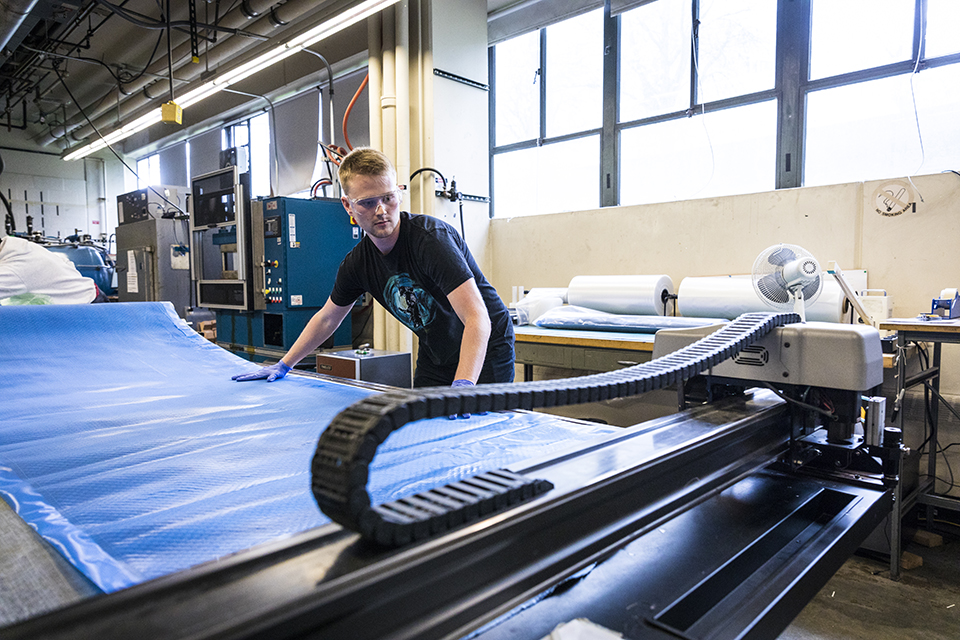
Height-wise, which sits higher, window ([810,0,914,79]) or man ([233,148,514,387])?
window ([810,0,914,79])

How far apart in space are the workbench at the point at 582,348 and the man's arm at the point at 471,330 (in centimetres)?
118

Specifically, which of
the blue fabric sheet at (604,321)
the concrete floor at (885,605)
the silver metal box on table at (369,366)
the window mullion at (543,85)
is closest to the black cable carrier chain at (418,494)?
the concrete floor at (885,605)

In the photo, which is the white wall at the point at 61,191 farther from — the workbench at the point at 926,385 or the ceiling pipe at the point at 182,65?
the workbench at the point at 926,385

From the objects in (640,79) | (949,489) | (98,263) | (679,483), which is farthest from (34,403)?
(98,263)

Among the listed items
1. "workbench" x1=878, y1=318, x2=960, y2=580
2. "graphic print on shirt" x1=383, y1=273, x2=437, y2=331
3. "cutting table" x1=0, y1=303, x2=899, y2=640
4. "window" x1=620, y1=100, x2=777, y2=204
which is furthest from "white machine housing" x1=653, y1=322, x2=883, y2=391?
"window" x1=620, y1=100, x2=777, y2=204

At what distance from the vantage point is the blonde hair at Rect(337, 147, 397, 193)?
1562 mm

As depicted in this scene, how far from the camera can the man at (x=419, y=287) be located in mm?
1552

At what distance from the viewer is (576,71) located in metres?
4.34

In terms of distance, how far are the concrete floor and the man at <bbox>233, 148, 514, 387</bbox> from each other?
1.36 m

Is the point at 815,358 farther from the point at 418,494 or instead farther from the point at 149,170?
the point at 149,170

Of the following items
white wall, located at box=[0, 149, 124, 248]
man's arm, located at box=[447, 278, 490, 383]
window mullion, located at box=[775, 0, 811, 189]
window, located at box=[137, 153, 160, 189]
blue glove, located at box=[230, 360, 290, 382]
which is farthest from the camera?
window, located at box=[137, 153, 160, 189]

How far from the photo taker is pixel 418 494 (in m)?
0.50

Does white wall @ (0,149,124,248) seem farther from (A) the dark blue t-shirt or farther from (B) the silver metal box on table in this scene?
(A) the dark blue t-shirt

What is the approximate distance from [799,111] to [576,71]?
1664mm
